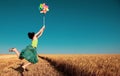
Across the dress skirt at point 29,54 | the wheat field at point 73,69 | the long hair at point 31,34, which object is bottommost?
the wheat field at point 73,69

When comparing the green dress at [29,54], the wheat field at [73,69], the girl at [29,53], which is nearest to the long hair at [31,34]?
the girl at [29,53]

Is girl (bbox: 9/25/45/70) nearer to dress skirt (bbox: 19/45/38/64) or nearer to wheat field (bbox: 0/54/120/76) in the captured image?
dress skirt (bbox: 19/45/38/64)

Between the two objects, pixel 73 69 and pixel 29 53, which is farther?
pixel 29 53

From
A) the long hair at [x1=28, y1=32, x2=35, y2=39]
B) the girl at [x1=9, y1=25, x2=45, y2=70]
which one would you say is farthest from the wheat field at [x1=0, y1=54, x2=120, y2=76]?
the long hair at [x1=28, y1=32, x2=35, y2=39]

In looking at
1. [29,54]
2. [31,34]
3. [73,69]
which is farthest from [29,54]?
[73,69]

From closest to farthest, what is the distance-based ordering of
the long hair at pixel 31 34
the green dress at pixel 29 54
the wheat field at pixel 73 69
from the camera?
1. the wheat field at pixel 73 69
2. the green dress at pixel 29 54
3. the long hair at pixel 31 34

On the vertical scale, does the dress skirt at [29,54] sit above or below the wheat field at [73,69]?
above

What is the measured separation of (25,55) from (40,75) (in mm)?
1069

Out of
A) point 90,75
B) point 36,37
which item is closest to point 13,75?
point 36,37

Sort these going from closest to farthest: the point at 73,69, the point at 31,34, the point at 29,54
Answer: the point at 73,69 < the point at 29,54 < the point at 31,34

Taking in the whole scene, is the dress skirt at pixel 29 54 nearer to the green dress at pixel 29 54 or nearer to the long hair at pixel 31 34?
the green dress at pixel 29 54

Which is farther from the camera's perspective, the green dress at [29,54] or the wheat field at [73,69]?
the green dress at [29,54]

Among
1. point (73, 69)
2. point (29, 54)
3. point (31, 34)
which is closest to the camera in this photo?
point (73, 69)

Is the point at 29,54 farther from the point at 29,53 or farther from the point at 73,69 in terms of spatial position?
the point at 73,69
